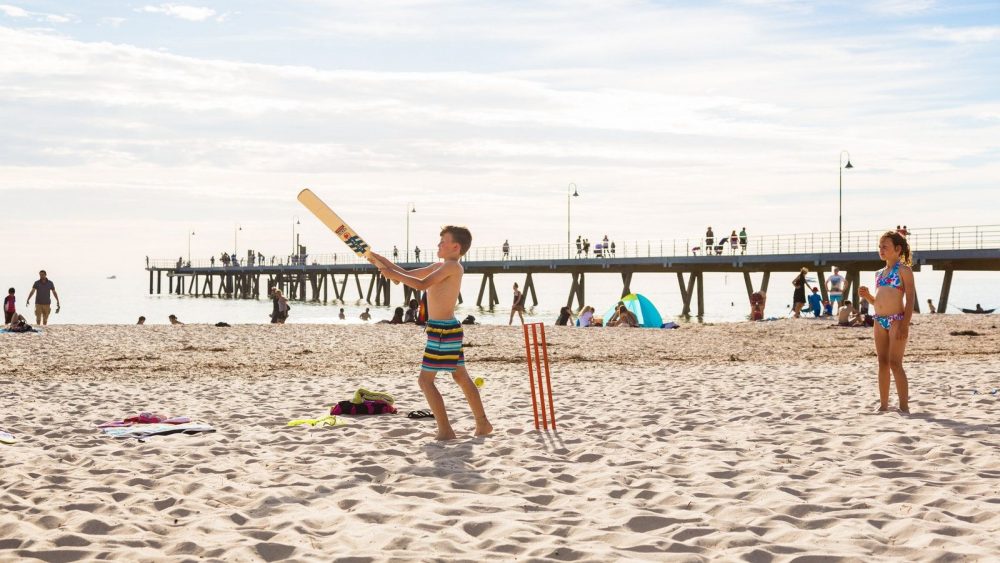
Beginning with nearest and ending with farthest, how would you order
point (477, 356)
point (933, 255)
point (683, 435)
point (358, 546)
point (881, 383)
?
point (358, 546)
point (683, 435)
point (881, 383)
point (477, 356)
point (933, 255)

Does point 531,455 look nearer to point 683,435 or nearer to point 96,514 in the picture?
point 683,435

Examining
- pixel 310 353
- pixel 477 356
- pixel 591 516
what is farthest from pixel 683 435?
pixel 310 353

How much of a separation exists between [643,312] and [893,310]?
1664 centimetres

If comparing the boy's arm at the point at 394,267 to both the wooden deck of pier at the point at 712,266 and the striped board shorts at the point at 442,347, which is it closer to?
the striped board shorts at the point at 442,347

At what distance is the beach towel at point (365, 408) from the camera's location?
24.9ft

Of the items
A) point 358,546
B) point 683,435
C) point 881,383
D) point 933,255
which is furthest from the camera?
point 933,255

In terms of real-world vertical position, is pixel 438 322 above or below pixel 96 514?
above

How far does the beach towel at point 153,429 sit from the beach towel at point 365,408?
113 cm

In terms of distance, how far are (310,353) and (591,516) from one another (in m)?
11.4

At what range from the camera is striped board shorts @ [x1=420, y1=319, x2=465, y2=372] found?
6051 mm

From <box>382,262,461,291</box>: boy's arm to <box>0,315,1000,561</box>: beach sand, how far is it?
1073 millimetres

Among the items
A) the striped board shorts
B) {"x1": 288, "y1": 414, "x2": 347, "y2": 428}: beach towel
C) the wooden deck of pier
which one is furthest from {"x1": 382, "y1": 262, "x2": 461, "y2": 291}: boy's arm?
the wooden deck of pier

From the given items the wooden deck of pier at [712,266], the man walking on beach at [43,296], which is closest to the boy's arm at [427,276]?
the man walking on beach at [43,296]

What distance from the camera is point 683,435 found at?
6.56 m
